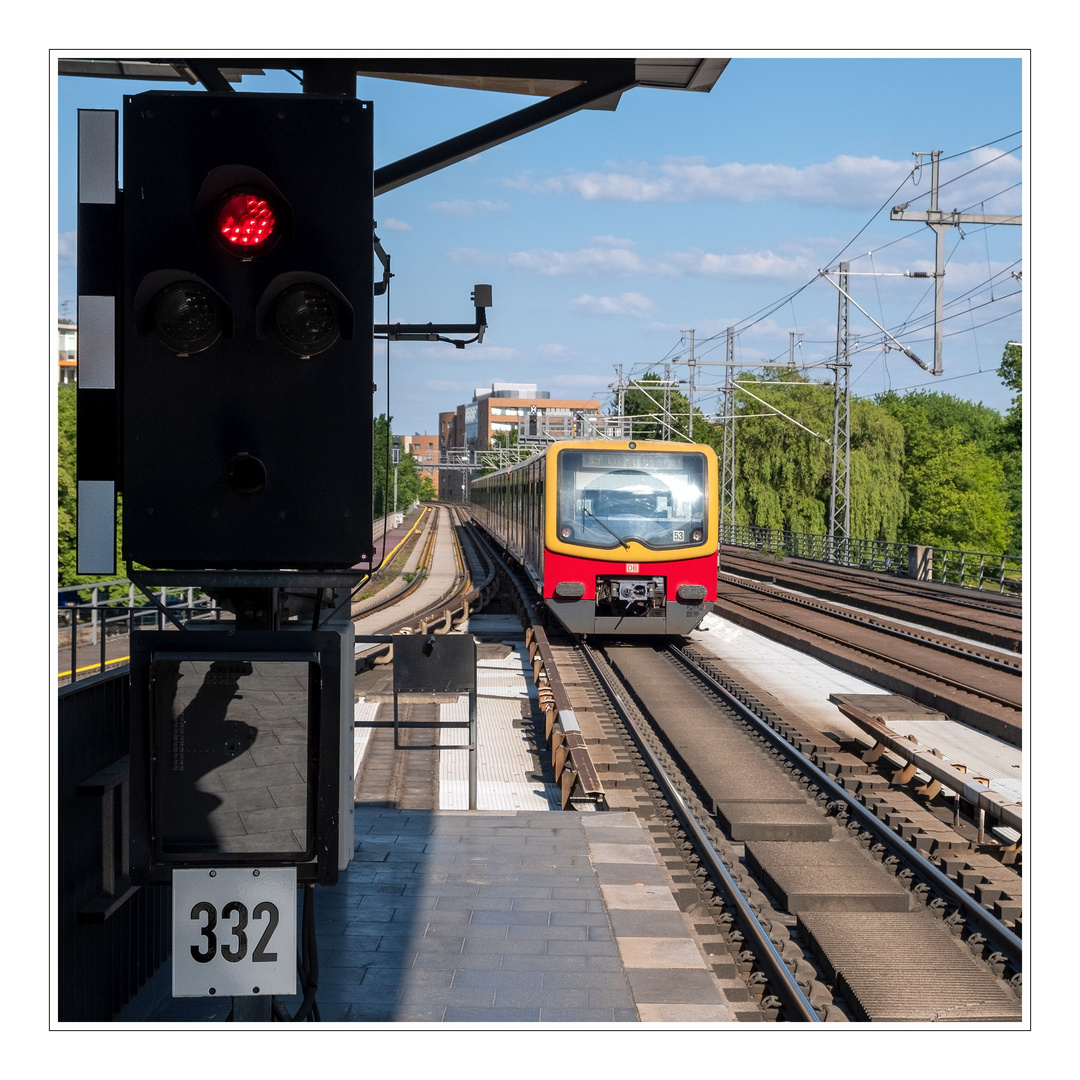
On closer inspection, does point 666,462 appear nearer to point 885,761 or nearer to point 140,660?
point 885,761

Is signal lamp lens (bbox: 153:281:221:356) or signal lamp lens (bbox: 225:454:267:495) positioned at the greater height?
signal lamp lens (bbox: 153:281:221:356)

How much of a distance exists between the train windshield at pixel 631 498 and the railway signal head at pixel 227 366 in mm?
15075

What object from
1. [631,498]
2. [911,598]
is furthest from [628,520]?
[911,598]

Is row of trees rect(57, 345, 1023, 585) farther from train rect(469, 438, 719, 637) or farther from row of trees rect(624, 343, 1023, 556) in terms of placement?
train rect(469, 438, 719, 637)

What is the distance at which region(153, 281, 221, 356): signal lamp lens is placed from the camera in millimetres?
2797

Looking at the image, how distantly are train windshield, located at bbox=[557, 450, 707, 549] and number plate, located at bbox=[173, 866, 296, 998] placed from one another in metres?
14.9

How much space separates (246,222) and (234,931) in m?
1.73

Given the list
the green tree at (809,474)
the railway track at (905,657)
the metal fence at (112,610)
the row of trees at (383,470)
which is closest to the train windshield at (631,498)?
the railway track at (905,657)

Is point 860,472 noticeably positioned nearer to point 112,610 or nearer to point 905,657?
point 905,657

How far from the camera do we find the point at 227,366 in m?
2.83

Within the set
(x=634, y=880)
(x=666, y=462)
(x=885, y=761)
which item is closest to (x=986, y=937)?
(x=634, y=880)

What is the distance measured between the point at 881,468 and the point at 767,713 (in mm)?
44406

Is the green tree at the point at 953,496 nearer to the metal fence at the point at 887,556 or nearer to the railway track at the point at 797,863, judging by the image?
the metal fence at the point at 887,556

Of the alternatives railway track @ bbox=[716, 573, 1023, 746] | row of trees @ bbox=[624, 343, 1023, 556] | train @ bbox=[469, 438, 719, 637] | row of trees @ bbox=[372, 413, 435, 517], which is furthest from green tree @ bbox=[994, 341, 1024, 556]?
row of trees @ bbox=[372, 413, 435, 517]
